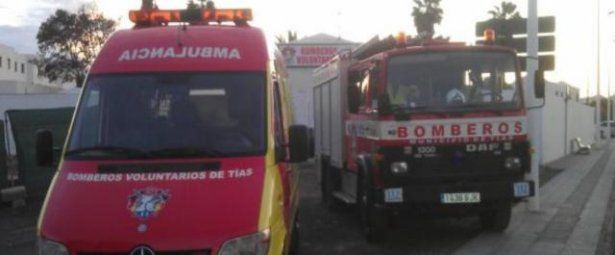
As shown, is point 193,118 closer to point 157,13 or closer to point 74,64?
point 157,13

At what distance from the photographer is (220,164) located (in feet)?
21.9

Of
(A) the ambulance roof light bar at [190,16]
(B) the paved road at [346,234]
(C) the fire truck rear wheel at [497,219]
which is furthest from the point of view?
(C) the fire truck rear wheel at [497,219]

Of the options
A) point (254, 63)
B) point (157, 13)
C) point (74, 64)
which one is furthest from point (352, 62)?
point (74, 64)

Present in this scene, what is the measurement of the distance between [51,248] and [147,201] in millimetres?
741

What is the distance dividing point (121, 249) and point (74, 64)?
72.3 meters

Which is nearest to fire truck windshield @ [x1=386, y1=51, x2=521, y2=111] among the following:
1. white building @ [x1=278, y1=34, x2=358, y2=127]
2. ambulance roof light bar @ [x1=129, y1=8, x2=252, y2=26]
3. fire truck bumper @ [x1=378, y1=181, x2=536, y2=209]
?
fire truck bumper @ [x1=378, y1=181, x2=536, y2=209]

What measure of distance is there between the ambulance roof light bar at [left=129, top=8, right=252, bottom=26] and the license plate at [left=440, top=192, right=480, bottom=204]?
11.6 feet

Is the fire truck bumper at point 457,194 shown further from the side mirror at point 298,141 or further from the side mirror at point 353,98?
the side mirror at point 298,141

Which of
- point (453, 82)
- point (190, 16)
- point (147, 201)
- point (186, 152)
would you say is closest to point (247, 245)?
point (147, 201)

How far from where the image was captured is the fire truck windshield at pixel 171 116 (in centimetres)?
699

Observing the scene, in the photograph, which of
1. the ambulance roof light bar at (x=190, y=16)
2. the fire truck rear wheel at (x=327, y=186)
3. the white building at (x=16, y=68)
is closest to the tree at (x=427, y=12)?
the white building at (x=16, y=68)

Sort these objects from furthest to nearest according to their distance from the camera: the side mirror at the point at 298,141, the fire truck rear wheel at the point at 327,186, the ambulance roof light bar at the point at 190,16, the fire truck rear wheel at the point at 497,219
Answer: the fire truck rear wheel at the point at 327,186, the fire truck rear wheel at the point at 497,219, the ambulance roof light bar at the point at 190,16, the side mirror at the point at 298,141

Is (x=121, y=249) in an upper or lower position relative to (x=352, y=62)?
lower

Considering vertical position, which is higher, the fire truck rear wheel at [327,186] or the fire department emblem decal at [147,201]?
the fire department emblem decal at [147,201]
